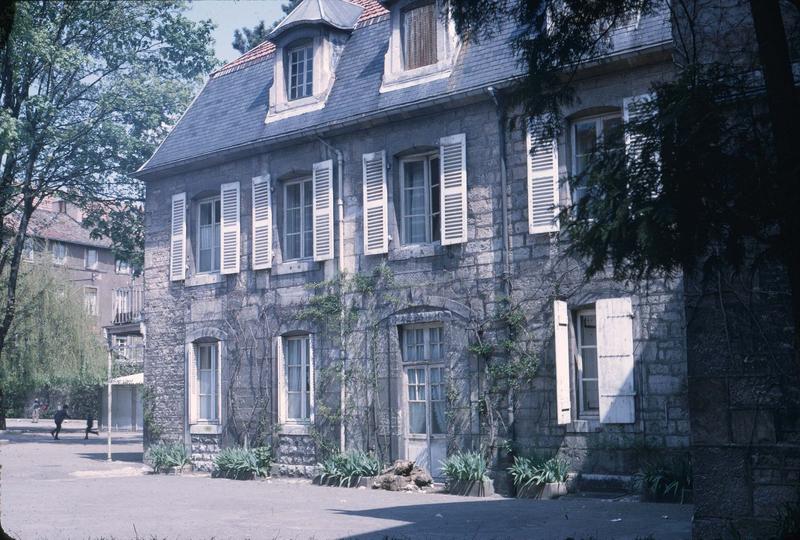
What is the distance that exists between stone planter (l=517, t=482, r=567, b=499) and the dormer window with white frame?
6.78 m

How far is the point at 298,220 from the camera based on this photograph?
18.8 metres

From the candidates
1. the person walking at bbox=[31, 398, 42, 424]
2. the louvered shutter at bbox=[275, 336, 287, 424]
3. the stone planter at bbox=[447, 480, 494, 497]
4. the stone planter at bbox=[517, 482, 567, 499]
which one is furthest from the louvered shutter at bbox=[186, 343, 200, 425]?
the person walking at bbox=[31, 398, 42, 424]

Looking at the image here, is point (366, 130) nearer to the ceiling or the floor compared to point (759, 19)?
nearer to the ceiling

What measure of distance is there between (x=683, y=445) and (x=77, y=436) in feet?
87.9

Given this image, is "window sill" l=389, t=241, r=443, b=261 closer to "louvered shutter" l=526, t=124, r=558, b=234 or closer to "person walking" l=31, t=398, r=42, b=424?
"louvered shutter" l=526, t=124, r=558, b=234

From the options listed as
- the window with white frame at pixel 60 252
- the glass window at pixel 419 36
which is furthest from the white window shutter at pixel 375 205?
the window with white frame at pixel 60 252

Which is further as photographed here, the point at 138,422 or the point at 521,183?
the point at 138,422

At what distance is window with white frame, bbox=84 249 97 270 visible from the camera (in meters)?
58.2

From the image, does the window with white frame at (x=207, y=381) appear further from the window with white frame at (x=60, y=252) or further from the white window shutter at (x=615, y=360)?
the window with white frame at (x=60, y=252)

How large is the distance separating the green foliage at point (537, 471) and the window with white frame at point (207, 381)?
741 centimetres

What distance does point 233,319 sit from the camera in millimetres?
19422

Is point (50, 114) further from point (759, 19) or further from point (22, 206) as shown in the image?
point (759, 19)

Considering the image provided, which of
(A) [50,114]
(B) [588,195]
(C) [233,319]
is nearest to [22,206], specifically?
(A) [50,114]

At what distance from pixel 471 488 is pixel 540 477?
1.15 metres
